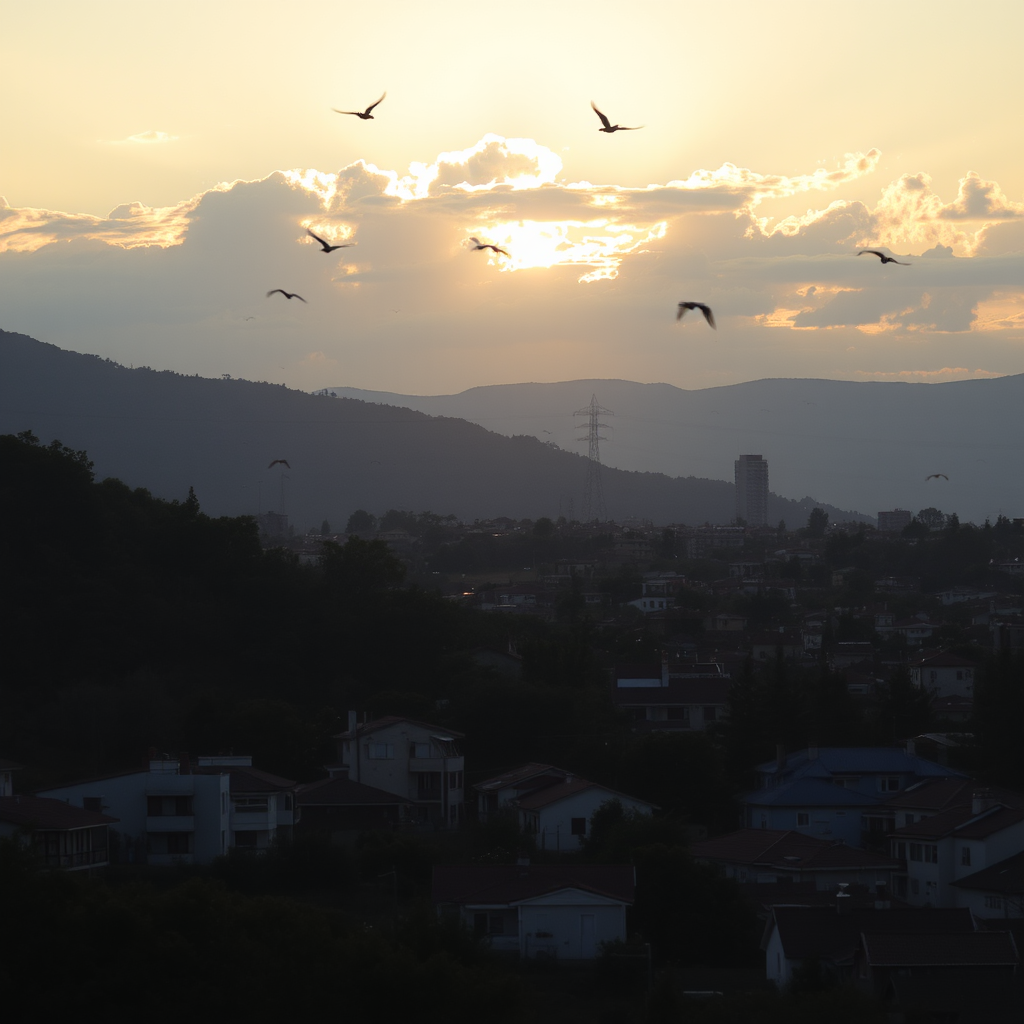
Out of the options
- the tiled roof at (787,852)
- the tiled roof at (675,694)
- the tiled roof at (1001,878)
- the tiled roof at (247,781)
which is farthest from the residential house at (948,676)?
the tiled roof at (247,781)

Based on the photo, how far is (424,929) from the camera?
25781 mm

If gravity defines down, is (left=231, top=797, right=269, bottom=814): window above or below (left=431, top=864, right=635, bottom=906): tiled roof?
above

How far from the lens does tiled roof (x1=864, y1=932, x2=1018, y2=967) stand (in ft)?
86.2

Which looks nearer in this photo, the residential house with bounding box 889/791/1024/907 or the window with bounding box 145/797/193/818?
the residential house with bounding box 889/791/1024/907

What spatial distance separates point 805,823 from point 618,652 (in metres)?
32.1

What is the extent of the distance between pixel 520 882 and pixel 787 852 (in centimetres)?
711

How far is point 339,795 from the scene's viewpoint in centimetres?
4119

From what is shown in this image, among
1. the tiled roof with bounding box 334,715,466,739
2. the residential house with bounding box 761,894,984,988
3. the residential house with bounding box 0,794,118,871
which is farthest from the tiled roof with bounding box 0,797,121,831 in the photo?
the residential house with bounding box 761,894,984,988

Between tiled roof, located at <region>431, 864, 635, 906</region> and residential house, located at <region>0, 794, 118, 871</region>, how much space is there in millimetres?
7729

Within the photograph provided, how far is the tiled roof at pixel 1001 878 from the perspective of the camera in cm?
3275

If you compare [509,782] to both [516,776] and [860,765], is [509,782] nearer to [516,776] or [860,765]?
[516,776]

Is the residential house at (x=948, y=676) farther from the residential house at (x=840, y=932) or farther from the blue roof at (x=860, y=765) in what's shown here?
the residential house at (x=840, y=932)

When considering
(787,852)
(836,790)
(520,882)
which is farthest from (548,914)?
(836,790)

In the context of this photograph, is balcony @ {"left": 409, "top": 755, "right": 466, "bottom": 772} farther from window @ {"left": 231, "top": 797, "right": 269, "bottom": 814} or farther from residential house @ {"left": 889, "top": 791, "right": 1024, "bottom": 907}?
residential house @ {"left": 889, "top": 791, "right": 1024, "bottom": 907}
